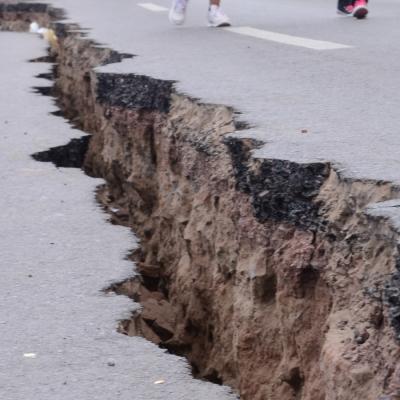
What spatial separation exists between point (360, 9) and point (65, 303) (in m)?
5.90

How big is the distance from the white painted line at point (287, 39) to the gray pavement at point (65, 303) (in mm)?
2256

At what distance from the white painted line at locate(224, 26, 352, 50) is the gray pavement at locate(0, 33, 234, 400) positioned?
2.26 m

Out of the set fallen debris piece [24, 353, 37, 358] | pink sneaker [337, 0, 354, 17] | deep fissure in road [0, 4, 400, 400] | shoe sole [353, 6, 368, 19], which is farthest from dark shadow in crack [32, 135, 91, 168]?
pink sneaker [337, 0, 354, 17]

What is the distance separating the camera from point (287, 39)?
739 cm

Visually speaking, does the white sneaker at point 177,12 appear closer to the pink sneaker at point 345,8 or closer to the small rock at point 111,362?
the pink sneaker at point 345,8

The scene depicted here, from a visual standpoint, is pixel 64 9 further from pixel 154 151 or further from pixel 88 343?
pixel 88 343

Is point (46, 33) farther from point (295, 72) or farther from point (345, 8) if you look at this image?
point (295, 72)

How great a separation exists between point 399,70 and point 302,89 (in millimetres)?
746

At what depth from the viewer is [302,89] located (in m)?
5.07

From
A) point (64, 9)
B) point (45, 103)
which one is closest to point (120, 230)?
point (45, 103)

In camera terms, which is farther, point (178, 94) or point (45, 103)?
point (45, 103)

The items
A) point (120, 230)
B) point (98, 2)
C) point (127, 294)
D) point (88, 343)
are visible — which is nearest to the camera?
point (88, 343)

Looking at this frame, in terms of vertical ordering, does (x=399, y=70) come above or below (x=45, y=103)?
above

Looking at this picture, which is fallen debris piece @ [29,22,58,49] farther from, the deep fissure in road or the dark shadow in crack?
the deep fissure in road
